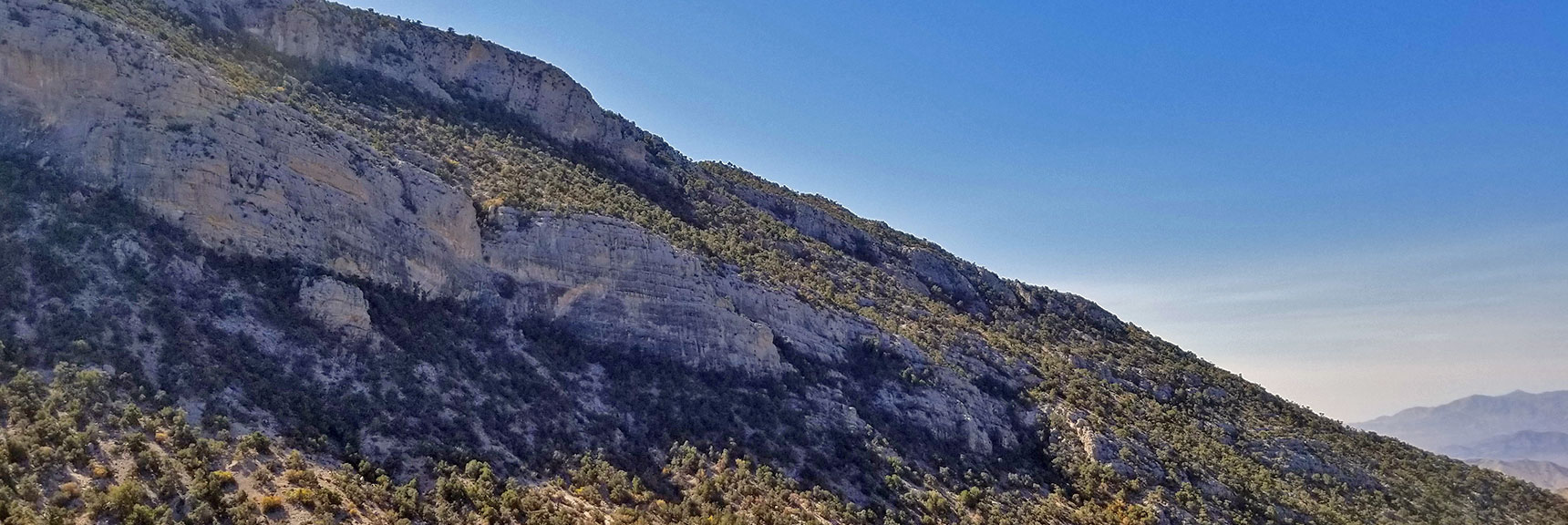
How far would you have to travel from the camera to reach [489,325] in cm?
2844

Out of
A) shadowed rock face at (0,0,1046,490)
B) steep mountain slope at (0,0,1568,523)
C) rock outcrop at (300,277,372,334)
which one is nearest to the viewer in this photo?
steep mountain slope at (0,0,1568,523)

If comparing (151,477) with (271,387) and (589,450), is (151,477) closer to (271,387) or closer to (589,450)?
(271,387)

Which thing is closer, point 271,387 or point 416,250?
point 271,387

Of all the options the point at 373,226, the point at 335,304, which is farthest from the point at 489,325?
the point at 335,304

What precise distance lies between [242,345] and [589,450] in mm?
9554

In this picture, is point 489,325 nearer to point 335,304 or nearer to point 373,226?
point 373,226

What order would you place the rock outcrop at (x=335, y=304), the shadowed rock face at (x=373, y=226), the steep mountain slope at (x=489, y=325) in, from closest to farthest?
the steep mountain slope at (x=489, y=325) → the rock outcrop at (x=335, y=304) → the shadowed rock face at (x=373, y=226)

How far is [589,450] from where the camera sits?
2489 centimetres

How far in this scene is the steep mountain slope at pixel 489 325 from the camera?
20.8 meters

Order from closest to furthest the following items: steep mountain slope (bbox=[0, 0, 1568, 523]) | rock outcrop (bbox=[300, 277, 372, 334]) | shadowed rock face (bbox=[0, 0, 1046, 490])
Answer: steep mountain slope (bbox=[0, 0, 1568, 523])
rock outcrop (bbox=[300, 277, 372, 334])
shadowed rock face (bbox=[0, 0, 1046, 490])

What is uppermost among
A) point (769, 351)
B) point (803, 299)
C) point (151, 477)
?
point (803, 299)

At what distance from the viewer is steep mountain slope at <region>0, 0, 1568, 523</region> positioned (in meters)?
20.8

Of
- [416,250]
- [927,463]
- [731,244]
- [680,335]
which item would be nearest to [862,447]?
[927,463]

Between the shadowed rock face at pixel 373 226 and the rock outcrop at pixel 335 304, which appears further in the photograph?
the shadowed rock face at pixel 373 226
